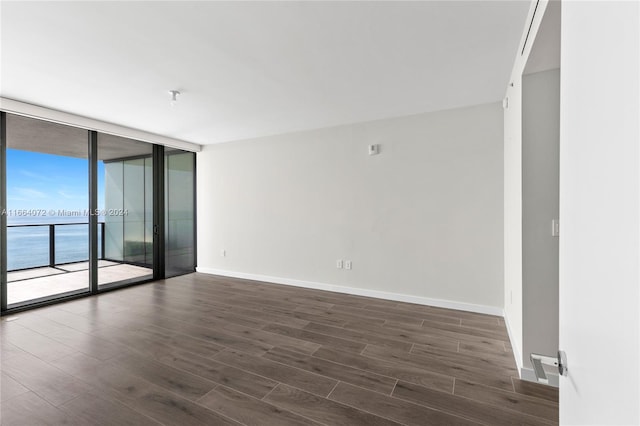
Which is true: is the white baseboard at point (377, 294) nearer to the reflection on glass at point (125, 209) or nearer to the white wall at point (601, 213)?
the reflection on glass at point (125, 209)

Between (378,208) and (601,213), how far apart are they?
346 centimetres

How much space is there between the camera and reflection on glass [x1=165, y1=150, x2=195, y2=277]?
534cm

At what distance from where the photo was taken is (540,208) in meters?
2.08

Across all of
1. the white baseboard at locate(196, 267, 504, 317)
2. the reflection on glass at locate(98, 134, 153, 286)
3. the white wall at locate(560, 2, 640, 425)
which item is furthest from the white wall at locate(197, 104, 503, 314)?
the white wall at locate(560, 2, 640, 425)

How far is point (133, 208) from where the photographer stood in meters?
4.89

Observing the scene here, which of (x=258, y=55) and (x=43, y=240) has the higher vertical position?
(x=258, y=55)

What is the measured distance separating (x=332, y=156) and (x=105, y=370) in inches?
137

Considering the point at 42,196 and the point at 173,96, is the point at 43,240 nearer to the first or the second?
the point at 42,196

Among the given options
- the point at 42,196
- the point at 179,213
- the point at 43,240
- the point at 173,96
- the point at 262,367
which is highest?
the point at 173,96

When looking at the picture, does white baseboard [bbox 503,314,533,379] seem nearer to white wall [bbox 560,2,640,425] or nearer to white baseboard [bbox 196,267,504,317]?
white baseboard [bbox 196,267,504,317]

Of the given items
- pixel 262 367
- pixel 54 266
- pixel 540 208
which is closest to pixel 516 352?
pixel 540 208

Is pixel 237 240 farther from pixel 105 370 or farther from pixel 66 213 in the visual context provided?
pixel 105 370

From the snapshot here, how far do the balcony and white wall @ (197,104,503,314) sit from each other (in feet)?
5.51

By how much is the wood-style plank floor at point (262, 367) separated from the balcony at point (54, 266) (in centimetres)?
90
